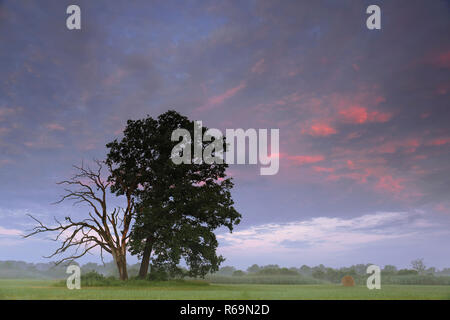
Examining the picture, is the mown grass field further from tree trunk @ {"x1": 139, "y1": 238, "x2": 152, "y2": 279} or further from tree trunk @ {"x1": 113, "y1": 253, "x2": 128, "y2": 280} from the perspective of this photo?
tree trunk @ {"x1": 113, "y1": 253, "x2": 128, "y2": 280}

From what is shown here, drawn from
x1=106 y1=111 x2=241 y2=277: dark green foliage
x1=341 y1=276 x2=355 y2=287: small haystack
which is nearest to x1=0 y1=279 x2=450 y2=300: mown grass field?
x1=106 y1=111 x2=241 y2=277: dark green foliage

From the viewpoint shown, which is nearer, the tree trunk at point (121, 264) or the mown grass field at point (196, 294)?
the mown grass field at point (196, 294)

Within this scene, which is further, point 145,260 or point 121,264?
point 145,260

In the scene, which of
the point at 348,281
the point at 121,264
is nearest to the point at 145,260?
the point at 121,264

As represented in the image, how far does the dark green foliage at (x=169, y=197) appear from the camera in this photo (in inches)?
1425

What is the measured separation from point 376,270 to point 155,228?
2110cm

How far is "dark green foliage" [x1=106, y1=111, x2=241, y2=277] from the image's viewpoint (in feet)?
119

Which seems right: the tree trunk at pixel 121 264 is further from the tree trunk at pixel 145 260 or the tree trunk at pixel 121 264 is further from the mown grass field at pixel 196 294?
the mown grass field at pixel 196 294

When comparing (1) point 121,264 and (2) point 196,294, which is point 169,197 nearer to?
(1) point 121,264

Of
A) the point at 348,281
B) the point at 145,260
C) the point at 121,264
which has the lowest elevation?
the point at 348,281

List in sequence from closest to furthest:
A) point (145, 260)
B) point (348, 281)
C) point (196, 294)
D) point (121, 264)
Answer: point (196, 294)
point (121, 264)
point (348, 281)
point (145, 260)

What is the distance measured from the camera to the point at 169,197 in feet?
125

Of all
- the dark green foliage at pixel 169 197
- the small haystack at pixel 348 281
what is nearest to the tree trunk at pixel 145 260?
the dark green foliage at pixel 169 197
